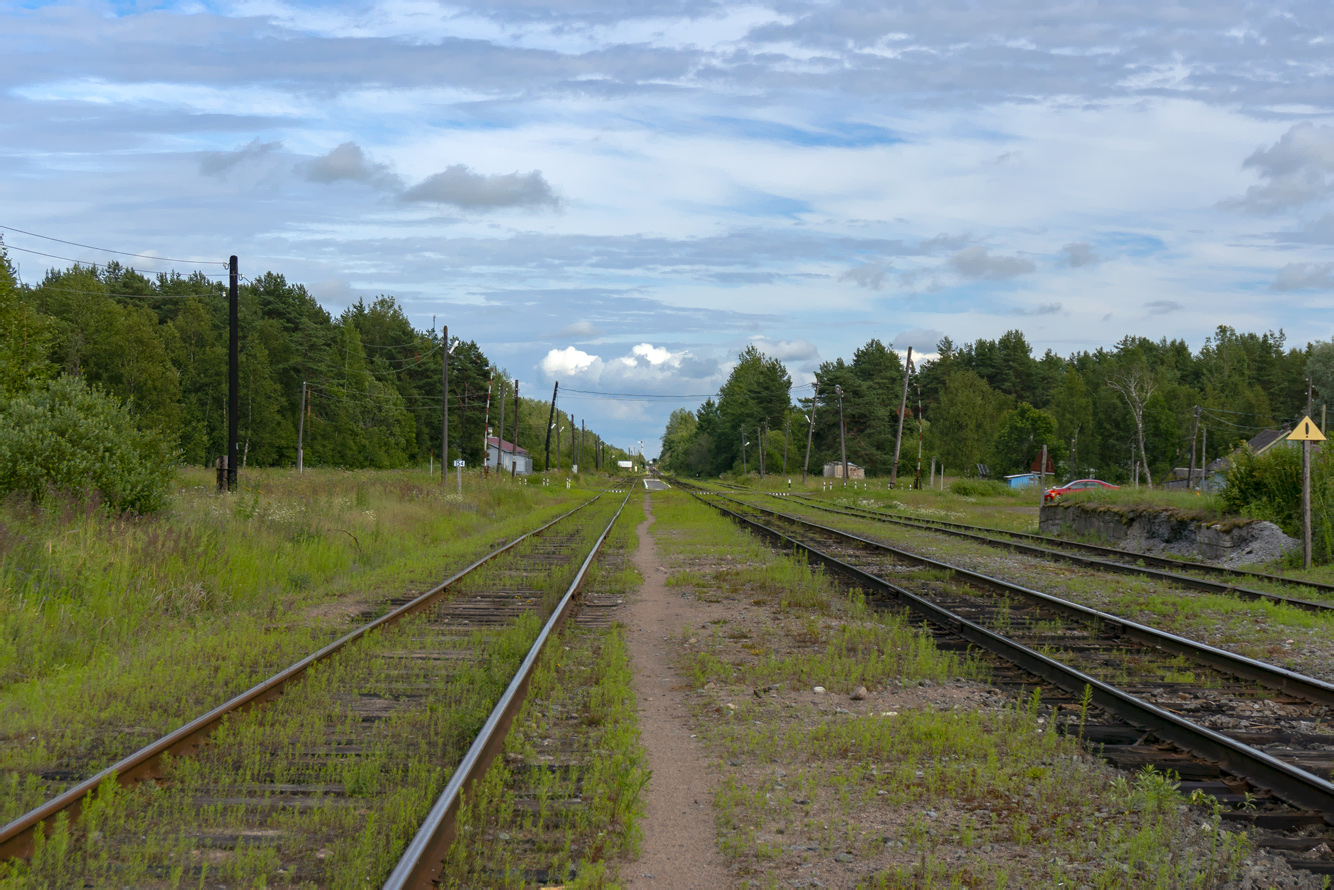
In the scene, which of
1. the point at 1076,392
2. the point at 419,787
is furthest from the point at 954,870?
the point at 1076,392

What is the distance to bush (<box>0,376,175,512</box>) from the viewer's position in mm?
12812

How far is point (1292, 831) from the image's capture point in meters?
4.59

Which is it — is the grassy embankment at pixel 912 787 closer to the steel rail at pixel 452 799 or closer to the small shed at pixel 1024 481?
the steel rail at pixel 452 799

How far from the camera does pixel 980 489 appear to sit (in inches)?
2233

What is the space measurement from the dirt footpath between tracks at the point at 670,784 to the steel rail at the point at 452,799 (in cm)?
85

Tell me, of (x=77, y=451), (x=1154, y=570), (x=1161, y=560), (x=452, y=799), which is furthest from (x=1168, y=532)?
(x=77, y=451)

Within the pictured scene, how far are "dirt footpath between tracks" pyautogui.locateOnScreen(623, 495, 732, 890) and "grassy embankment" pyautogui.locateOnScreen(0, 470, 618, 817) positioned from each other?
3081 mm

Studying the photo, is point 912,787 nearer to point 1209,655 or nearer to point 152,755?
point 152,755

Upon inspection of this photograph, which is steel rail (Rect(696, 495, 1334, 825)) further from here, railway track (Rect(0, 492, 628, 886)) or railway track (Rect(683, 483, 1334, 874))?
railway track (Rect(0, 492, 628, 886))

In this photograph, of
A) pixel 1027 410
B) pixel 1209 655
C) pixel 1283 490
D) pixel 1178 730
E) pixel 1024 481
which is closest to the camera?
pixel 1178 730

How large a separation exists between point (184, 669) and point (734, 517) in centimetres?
2417

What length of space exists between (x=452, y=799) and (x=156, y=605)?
724 cm

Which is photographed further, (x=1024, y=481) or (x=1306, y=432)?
(x=1024, y=481)

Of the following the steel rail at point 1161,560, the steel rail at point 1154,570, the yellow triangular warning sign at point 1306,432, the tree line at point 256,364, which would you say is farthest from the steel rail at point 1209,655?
the tree line at point 256,364
